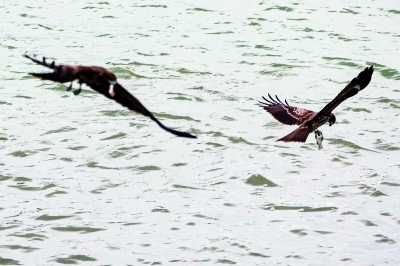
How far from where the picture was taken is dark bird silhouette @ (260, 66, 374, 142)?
819 cm

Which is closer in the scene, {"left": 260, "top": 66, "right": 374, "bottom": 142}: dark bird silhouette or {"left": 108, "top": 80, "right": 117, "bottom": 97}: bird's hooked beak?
{"left": 108, "top": 80, "right": 117, "bottom": 97}: bird's hooked beak

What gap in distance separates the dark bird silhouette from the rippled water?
1.00 meters

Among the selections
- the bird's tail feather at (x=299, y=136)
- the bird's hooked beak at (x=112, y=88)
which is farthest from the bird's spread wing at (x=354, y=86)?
the bird's hooked beak at (x=112, y=88)

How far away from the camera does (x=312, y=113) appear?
9594 millimetres

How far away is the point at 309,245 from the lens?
Answer: 8953 millimetres

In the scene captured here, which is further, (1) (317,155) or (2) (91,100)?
(2) (91,100)

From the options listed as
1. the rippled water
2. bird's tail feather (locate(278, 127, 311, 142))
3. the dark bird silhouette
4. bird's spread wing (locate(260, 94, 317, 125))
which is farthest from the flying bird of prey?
bird's spread wing (locate(260, 94, 317, 125))

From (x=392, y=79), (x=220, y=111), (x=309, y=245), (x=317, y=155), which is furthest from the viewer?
(x=392, y=79)

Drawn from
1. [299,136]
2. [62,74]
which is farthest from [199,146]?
[62,74]

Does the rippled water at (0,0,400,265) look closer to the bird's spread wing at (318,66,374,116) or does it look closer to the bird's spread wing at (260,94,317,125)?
the bird's spread wing at (260,94,317,125)

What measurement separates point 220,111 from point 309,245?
16.0ft

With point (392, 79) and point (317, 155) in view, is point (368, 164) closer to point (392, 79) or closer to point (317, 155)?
point (317, 155)

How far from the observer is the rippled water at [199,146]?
29.5ft

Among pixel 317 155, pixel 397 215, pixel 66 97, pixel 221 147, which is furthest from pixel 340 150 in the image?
pixel 66 97
